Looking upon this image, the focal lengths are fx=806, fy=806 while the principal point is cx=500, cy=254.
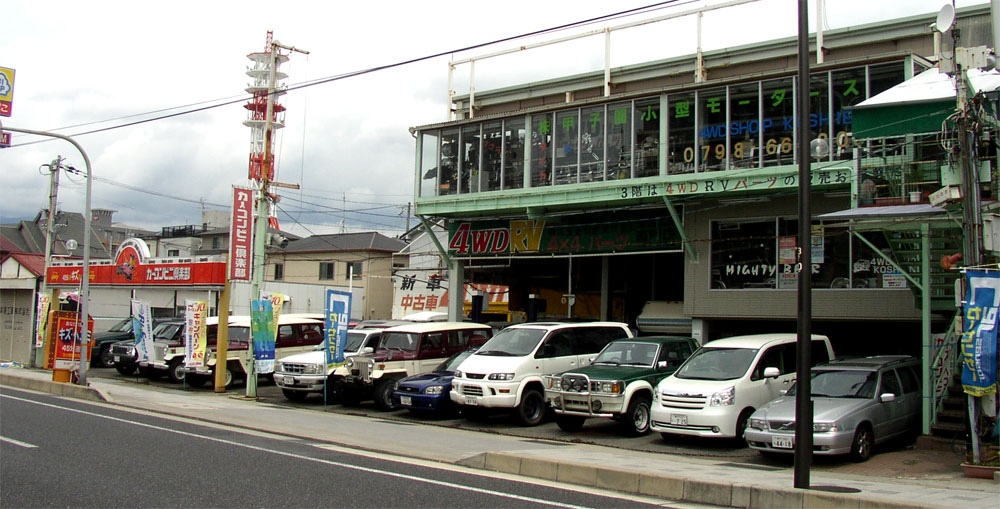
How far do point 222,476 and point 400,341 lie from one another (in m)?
9.68

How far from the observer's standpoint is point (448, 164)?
25672 mm

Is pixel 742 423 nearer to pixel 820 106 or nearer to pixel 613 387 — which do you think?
pixel 613 387

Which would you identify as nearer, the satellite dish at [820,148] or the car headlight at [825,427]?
the car headlight at [825,427]

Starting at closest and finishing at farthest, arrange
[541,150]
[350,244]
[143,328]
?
[541,150]
[143,328]
[350,244]

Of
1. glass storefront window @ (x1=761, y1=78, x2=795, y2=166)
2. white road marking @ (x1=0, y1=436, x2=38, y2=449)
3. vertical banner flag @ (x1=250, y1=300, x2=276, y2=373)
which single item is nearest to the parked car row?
vertical banner flag @ (x1=250, y1=300, x2=276, y2=373)

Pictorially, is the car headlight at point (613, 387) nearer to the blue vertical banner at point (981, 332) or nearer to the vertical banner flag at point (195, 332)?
the blue vertical banner at point (981, 332)

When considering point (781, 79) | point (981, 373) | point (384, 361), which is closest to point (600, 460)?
point (981, 373)

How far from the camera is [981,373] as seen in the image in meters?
10.3

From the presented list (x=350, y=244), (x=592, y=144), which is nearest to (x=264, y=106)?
(x=350, y=244)

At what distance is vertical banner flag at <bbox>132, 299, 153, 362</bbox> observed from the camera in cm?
2363

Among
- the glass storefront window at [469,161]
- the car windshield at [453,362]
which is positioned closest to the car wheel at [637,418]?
the car windshield at [453,362]

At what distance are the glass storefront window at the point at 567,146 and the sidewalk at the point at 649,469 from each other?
917cm

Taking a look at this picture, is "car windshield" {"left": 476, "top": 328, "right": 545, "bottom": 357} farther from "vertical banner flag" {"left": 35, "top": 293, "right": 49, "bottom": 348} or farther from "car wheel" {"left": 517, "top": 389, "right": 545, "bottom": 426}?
"vertical banner flag" {"left": 35, "top": 293, "right": 49, "bottom": 348}

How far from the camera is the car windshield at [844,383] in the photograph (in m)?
12.5
